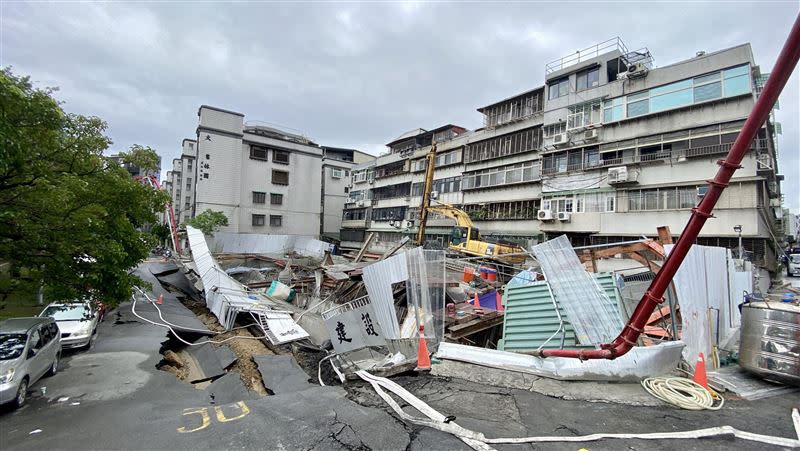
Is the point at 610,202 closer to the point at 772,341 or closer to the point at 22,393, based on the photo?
the point at 772,341

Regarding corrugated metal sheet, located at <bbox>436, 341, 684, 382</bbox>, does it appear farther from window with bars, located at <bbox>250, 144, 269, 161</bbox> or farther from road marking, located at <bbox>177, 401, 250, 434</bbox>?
window with bars, located at <bbox>250, 144, 269, 161</bbox>

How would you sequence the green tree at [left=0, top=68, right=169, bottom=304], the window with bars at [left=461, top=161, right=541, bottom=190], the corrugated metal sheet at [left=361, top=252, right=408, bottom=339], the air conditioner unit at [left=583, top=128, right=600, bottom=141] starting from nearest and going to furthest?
the green tree at [left=0, top=68, right=169, bottom=304]
the corrugated metal sheet at [left=361, top=252, right=408, bottom=339]
the air conditioner unit at [left=583, top=128, right=600, bottom=141]
the window with bars at [left=461, top=161, right=541, bottom=190]

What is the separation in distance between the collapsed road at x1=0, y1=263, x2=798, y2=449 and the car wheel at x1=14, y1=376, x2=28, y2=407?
186 millimetres

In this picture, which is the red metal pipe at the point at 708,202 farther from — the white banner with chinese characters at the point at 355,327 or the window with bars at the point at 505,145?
the window with bars at the point at 505,145

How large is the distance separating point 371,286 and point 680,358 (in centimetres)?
612

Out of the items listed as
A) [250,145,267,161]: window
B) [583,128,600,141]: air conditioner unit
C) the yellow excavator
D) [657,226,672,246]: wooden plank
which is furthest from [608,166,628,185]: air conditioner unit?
[250,145,267,161]: window

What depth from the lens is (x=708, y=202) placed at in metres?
5.17

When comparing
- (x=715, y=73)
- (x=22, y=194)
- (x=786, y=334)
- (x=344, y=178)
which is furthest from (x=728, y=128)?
(x=344, y=178)

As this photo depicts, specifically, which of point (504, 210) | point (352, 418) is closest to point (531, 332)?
point (352, 418)

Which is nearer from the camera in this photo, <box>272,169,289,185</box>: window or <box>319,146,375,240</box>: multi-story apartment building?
<box>272,169,289,185</box>: window

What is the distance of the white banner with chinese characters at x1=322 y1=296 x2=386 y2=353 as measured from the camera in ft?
29.5

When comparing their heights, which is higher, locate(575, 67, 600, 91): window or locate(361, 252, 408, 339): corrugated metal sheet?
locate(575, 67, 600, 91): window

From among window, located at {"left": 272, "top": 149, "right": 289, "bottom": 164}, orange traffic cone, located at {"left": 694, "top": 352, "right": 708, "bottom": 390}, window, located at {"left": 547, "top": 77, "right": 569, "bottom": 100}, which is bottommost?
orange traffic cone, located at {"left": 694, "top": 352, "right": 708, "bottom": 390}

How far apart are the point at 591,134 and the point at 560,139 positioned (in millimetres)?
2000
